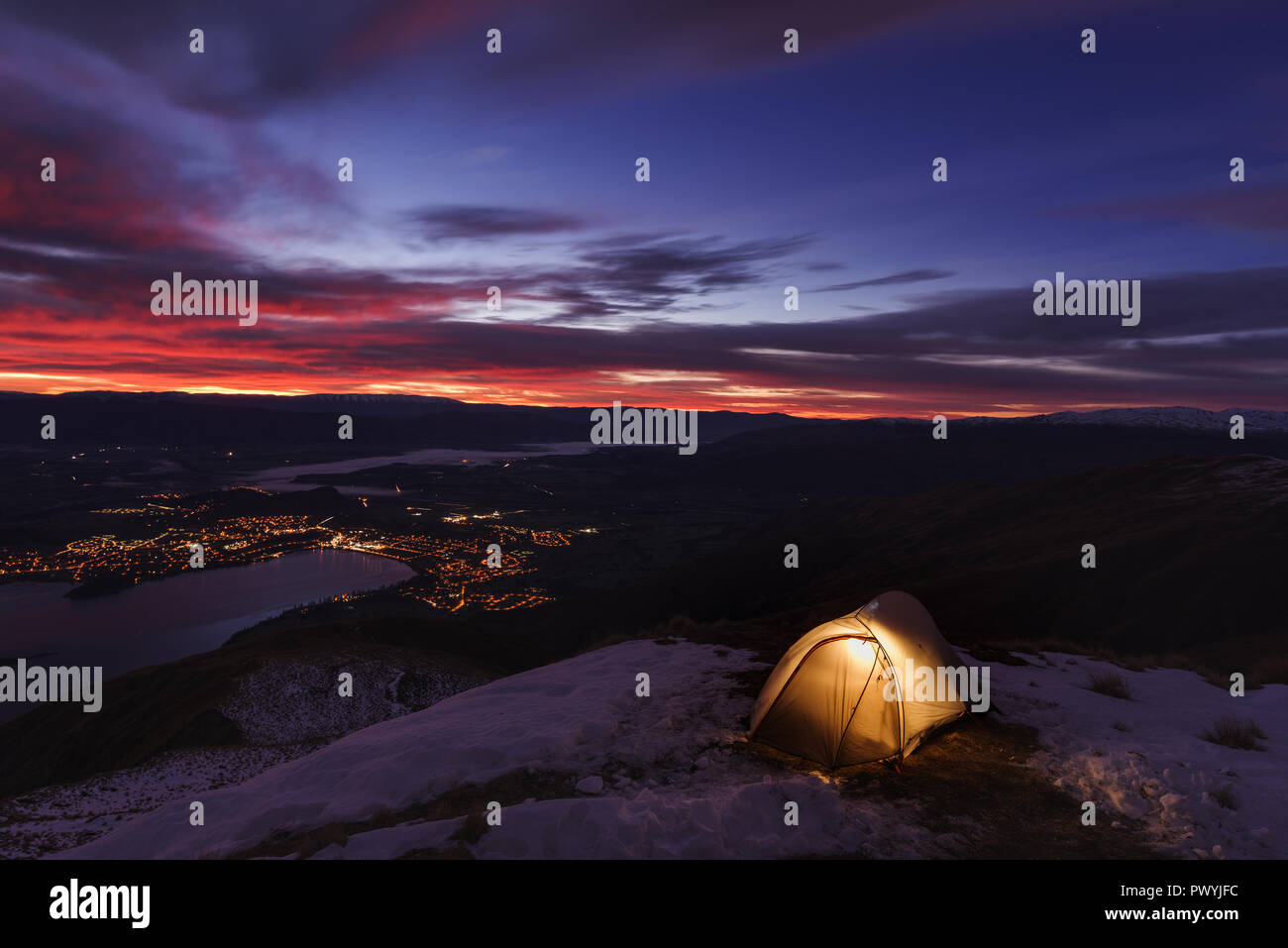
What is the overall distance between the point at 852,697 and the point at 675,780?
362 centimetres

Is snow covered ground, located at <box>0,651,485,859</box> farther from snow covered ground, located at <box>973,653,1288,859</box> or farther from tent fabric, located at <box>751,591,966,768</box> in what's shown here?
snow covered ground, located at <box>973,653,1288,859</box>

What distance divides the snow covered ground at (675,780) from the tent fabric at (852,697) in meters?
0.79

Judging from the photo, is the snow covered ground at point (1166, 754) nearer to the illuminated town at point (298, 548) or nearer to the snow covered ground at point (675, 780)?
the snow covered ground at point (675, 780)

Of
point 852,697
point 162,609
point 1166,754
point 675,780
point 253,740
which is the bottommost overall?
point 162,609

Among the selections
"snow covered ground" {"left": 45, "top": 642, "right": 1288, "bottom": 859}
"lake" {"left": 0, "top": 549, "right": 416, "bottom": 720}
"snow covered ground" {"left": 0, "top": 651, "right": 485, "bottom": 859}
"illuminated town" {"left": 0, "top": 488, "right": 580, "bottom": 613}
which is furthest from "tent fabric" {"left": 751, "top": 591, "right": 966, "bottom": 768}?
"illuminated town" {"left": 0, "top": 488, "right": 580, "bottom": 613}

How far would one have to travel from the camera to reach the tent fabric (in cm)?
1043

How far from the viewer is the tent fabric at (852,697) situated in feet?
34.2

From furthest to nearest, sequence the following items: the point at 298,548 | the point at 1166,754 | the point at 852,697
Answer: the point at 298,548 < the point at 852,697 < the point at 1166,754

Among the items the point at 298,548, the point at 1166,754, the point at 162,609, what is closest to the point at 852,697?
the point at 1166,754

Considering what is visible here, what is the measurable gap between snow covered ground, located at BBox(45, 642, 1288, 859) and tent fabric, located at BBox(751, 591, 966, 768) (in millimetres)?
791

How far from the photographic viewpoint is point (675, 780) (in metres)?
9.95

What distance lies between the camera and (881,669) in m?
→ 11.0

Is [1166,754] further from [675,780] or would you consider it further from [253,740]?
[253,740]

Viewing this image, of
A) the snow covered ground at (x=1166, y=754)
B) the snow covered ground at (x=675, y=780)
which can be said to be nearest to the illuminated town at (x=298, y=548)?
the snow covered ground at (x=675, y=780)
